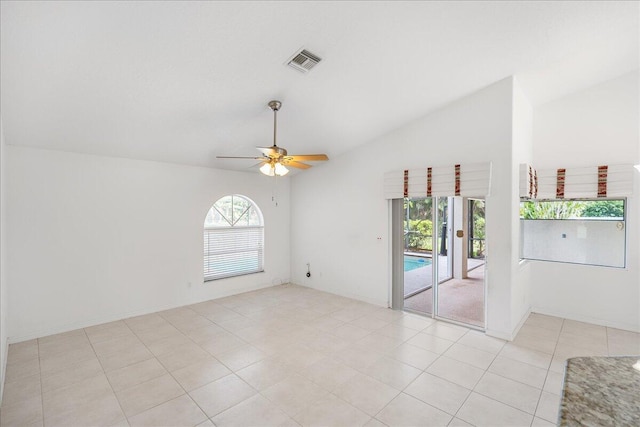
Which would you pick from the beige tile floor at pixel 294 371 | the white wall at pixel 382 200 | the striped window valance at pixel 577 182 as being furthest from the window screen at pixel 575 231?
the white wall at pixel 382 200

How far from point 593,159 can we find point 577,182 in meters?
0.38

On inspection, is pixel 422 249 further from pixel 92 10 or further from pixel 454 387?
pixel 92 10

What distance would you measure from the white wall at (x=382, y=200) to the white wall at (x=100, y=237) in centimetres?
187

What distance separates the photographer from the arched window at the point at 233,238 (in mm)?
5898

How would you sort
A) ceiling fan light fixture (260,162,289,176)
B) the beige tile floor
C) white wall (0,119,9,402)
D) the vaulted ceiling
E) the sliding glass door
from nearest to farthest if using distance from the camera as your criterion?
the vaulted ceiling < the beige tile floor < white wall (0,119,9,402) < ceiling fan light fixture (260,162,289,176) < the sliding glass door

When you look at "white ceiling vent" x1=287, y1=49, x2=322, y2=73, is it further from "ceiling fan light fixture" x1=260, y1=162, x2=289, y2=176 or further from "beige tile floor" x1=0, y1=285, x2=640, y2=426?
"beige tile floor" x1=0, y1=285, x2=640, y2=426

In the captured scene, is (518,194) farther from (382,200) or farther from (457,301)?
(457,301)

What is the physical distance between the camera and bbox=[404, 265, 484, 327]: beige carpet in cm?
480

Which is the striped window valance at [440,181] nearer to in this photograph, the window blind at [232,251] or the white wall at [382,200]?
the white wall at [382,200]

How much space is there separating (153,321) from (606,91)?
25.2 ft

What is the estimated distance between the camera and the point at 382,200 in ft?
17.5

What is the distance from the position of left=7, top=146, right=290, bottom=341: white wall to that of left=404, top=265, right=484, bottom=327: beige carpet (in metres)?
3.81

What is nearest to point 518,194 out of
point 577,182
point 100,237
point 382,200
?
point 577,182

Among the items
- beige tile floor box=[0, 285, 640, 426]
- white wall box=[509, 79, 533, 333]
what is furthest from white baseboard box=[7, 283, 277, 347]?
white wall box=[509, 79, 533, 333]
